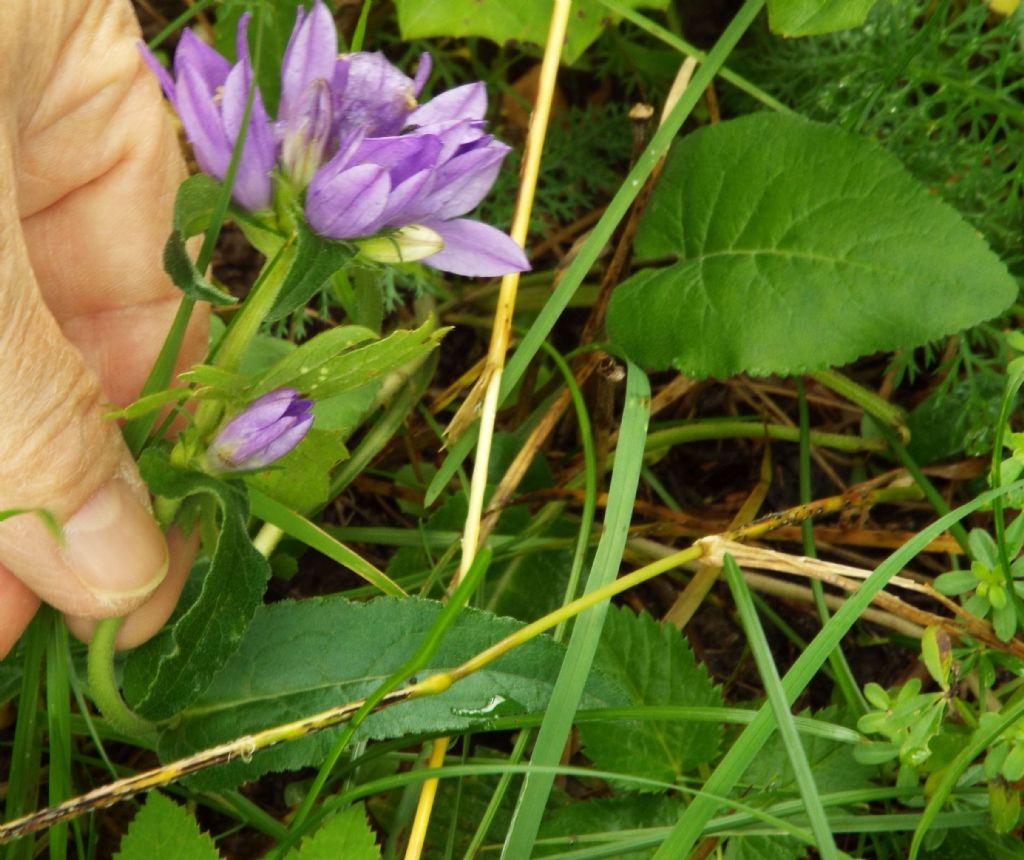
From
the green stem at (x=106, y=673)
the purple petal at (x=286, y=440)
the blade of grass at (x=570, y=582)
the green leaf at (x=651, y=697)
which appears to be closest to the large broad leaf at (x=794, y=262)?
the blade of grass at (x=570, y=582)

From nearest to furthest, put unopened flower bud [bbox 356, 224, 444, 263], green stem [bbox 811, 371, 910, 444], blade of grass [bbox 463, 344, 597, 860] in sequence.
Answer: unopened flower bud [bbox 356, 224, 444, 263], blade of grass [bbox 463, 344, 597, 860], green stem [bbox 811, 371, 910, 444]

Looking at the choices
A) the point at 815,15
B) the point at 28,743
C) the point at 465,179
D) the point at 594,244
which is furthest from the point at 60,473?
the point at 815,15

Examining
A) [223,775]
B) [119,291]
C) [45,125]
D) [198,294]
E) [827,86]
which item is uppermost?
[827,86]

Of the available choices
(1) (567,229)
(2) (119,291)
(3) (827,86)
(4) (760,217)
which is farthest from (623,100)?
(2) (119,291)

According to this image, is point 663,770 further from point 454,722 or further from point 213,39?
point 213,39

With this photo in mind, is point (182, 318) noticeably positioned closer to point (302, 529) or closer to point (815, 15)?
point (302, 529)

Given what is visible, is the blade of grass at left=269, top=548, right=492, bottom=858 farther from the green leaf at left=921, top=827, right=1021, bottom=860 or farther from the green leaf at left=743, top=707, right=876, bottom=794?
the green leaf at left=921, top=827, right=1021, bottom=860

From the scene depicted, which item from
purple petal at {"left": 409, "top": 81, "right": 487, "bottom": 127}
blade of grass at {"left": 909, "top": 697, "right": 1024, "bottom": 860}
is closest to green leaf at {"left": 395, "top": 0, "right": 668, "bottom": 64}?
purple petal at {"left": 409, "top": 81, "right": 487, "bottom": 127}
